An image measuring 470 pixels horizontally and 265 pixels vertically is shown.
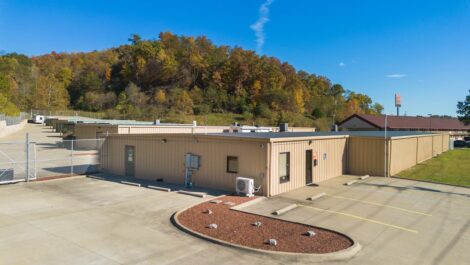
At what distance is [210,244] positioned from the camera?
8711mm

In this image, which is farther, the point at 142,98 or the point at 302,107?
the point at 302,107

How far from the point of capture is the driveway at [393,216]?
8.34m

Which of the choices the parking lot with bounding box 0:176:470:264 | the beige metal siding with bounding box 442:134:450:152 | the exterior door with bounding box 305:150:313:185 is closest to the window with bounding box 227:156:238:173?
the parking lot with bounding box 0:176:470:264

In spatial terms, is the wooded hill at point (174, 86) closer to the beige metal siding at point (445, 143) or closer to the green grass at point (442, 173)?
the beige metal siding at point (445, 143)

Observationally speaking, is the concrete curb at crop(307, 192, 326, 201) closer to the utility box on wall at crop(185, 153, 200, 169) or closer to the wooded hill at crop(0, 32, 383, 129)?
the utility box on wall at crop(185, 153, 200, 169)

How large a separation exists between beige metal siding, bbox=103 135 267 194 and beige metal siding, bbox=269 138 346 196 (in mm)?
633

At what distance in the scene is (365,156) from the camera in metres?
20.8

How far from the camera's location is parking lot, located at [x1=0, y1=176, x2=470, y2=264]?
7941mm

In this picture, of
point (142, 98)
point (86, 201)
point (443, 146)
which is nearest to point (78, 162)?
point (86, 201)

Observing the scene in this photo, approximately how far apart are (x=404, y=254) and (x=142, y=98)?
7604 centimetres

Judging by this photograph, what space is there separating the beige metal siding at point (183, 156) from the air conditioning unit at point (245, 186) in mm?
505

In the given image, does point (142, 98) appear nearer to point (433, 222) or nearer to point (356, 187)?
point (356, 187)

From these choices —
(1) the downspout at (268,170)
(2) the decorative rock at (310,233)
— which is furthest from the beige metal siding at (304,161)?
(2) the decorative rock at (310,233)

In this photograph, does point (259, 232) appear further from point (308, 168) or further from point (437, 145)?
point (437, 145)
